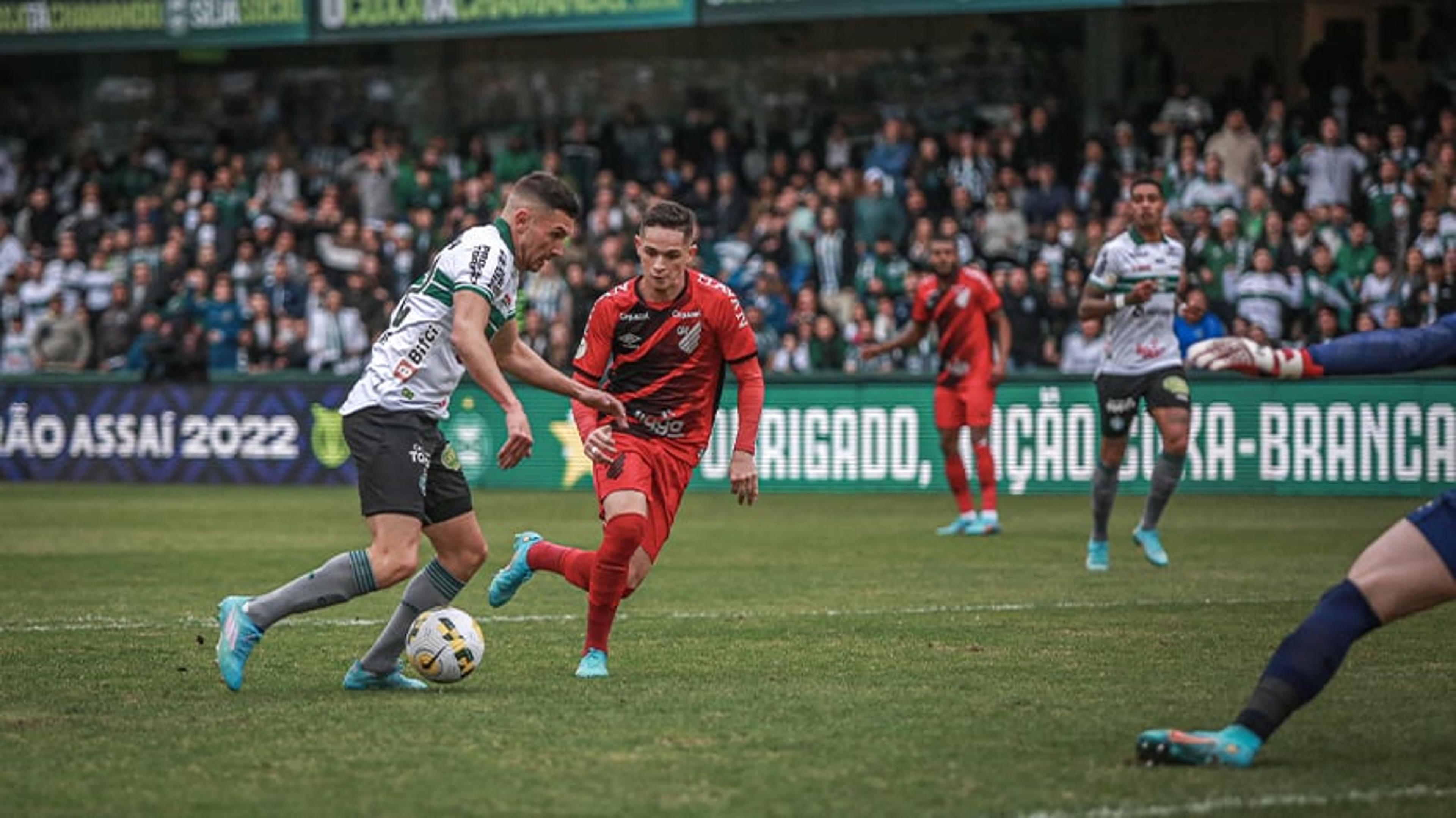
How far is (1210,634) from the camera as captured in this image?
10.9 m

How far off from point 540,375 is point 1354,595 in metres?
3.48

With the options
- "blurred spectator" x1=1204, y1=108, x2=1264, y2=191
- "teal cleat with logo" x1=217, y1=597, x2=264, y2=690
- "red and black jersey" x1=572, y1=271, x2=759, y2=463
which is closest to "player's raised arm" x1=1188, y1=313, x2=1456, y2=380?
"red and black jersey" x1=572, y1=271, x2=759, y2=463

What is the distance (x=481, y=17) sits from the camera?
102ft

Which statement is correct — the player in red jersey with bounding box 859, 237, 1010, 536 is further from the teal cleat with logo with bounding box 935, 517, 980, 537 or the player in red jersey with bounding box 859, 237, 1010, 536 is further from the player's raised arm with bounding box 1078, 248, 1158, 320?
the player's raised arm with bounding box 1078, 248, 1158, 320

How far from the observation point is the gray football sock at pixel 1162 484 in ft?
50.2

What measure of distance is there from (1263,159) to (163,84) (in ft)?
64.5

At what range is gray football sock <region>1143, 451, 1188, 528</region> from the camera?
50.2 feet

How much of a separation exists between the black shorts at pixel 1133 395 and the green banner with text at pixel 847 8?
13.8 metres

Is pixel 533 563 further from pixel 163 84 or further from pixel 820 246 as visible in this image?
pixel 163 84

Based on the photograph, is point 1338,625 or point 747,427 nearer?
point 1338,625

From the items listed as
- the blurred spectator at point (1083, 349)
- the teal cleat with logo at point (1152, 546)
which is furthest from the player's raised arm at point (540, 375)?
the blurred spectator at point (1083, 349)

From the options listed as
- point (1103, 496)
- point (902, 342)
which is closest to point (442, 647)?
point (1103, 496)

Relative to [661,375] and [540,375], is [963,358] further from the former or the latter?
[540,375]

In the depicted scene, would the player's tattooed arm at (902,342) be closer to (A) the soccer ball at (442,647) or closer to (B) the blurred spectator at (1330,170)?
(A) the soccer ball at (442,647)
